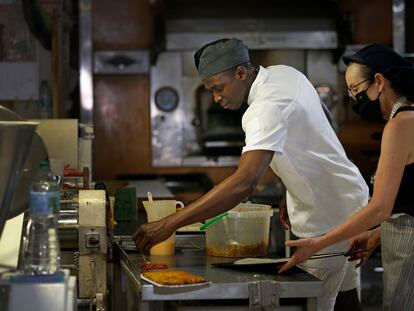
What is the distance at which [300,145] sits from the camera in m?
3.01

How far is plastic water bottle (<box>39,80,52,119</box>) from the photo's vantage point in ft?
21.5

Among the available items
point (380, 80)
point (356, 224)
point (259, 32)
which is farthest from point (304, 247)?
point (259, 32)

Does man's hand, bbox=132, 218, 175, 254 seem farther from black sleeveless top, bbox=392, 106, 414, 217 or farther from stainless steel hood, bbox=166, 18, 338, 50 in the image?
stainless steel hood, bbox=166, 18, 338, 50

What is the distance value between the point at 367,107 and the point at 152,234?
2.89ft

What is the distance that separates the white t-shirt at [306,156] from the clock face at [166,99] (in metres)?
3.63

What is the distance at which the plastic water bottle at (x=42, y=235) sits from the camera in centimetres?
206

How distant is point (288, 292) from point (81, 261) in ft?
2.86

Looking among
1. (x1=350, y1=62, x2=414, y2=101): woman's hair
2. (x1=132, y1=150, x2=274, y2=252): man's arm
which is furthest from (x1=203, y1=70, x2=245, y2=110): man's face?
(x1=350, y1=62, x2=414, y2=101): woman's hair

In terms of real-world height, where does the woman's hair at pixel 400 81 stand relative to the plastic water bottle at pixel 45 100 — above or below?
below

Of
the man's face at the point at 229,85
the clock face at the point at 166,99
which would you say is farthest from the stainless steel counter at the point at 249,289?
the clock face at the point at 166,99

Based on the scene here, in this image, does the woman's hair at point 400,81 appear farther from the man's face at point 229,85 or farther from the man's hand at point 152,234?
the man's hand at point 152,234

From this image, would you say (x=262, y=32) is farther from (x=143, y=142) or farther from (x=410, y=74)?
(x=410, y=74)

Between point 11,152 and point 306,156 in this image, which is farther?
point 306,156

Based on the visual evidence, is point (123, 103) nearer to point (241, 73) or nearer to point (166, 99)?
point (166, 99)
